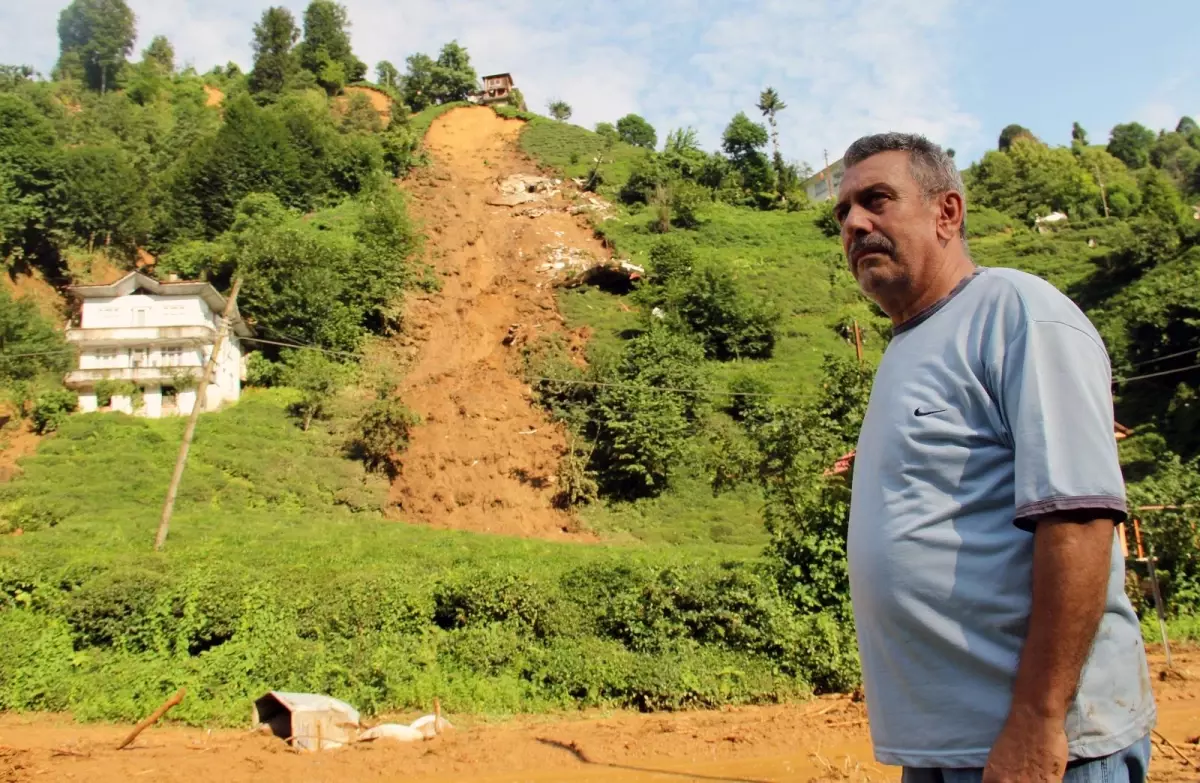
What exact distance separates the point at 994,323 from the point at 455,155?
69.1 metres

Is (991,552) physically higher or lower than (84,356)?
lower

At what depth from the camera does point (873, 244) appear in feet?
6.45

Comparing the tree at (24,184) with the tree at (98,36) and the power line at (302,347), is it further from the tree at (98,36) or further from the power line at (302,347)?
the tree at (98,36)

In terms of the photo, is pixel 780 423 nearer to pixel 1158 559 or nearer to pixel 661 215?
pixel 1158 559

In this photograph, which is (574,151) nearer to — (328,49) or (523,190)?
(523,190)

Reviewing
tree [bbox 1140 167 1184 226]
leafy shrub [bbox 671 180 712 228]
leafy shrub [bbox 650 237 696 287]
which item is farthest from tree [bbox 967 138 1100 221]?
leafy shrub [bbox 650 237 696 287]

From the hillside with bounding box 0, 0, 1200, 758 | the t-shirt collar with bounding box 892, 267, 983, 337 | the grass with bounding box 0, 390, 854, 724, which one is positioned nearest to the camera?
the t-shirt collar with bounding box 892, 267, 983, 337

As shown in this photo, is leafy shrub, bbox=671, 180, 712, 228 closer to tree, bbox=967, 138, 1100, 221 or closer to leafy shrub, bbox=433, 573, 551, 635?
tree, bbox=967, 138, 1100, 221

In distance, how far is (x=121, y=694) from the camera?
37.3ft

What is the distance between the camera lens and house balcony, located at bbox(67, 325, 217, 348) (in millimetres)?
32406

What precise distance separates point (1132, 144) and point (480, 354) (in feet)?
251

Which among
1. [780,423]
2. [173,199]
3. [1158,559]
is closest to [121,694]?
[780,423]

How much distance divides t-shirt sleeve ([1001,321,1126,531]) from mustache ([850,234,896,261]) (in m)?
0.41

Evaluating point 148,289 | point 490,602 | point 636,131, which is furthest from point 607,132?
point 490,602
